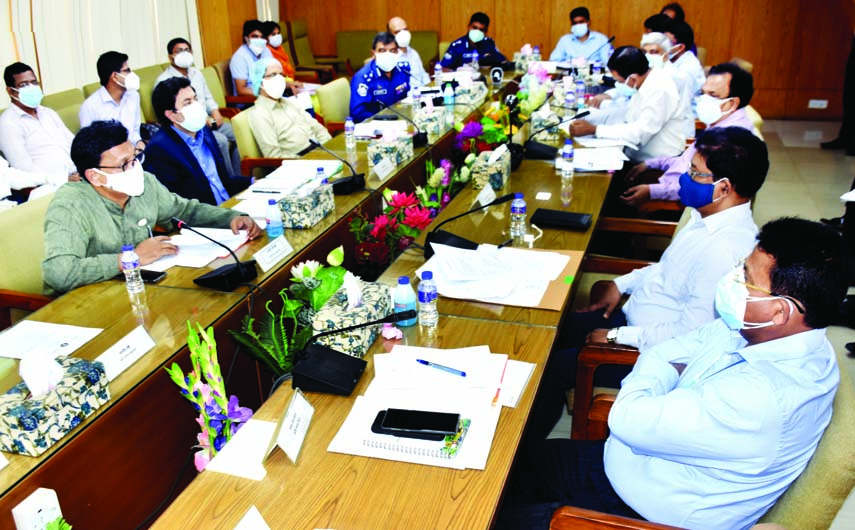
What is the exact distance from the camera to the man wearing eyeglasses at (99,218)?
7.66ft

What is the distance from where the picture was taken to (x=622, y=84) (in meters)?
4.59

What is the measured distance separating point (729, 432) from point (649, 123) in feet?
9.21

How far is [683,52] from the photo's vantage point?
540 cm

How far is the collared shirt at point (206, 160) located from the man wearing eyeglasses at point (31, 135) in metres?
1.02

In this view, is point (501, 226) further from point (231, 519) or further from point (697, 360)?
point (231, 519)

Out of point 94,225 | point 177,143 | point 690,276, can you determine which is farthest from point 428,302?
point 177,143

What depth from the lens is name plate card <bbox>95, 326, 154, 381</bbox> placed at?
6.08ft

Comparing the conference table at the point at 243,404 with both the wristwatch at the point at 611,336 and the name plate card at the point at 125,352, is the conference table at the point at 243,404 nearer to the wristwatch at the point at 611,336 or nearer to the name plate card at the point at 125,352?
the name plate card at the point at 125,352

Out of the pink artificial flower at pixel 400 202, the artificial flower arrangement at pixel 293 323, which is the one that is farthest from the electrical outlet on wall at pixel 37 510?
the pink artificial flower at pixel 400 202

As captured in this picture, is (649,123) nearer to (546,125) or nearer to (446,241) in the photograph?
(546,125)

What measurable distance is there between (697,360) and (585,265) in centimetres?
107

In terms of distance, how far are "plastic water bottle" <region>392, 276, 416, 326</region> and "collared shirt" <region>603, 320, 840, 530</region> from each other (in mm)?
648

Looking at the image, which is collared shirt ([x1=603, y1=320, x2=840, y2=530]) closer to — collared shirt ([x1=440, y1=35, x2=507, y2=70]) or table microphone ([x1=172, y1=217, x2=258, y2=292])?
table microphone ([x1=172, y1=217, x2=258, y2=292])

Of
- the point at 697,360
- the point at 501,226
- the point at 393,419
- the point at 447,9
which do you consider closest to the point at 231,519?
the point at 393,419
